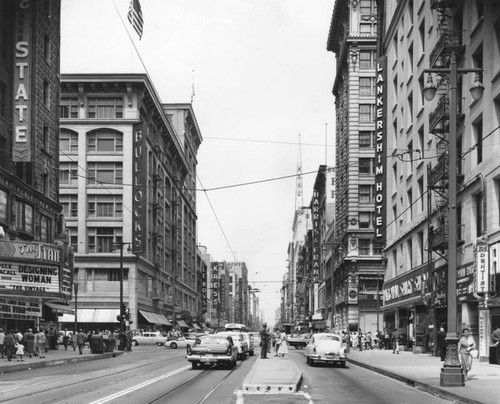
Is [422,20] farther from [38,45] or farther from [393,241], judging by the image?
[38,45]

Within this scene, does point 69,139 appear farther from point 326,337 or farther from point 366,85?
point 326,337

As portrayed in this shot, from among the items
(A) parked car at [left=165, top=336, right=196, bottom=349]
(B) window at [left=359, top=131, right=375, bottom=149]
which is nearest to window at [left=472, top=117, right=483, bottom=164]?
(A) parked car at [left=165, top=336, right=196, bottom=349]

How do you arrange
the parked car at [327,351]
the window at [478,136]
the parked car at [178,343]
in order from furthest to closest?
the parked car at [178,343] < the window at [478,136] < the parked car at [327,351]

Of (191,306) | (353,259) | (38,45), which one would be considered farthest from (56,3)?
(191,306)

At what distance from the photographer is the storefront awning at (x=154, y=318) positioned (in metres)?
87.9

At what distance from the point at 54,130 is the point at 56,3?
9661mm

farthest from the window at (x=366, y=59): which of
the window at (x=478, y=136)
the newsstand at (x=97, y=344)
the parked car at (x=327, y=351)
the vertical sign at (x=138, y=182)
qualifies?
the parked car at (x=327, y=351)

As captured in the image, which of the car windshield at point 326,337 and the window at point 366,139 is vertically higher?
the window at point 366,139

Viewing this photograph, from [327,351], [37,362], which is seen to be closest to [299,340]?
[327,351]

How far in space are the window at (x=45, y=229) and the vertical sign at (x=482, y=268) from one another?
31371mm

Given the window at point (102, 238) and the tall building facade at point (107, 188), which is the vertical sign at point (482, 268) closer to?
the tall building facade at point (107, 188)

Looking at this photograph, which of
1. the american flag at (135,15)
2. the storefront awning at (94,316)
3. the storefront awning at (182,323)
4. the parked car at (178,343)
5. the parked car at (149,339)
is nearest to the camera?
the american flag at (135,15)

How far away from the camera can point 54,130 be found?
189 ft

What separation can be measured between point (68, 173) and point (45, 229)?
1330 inches
